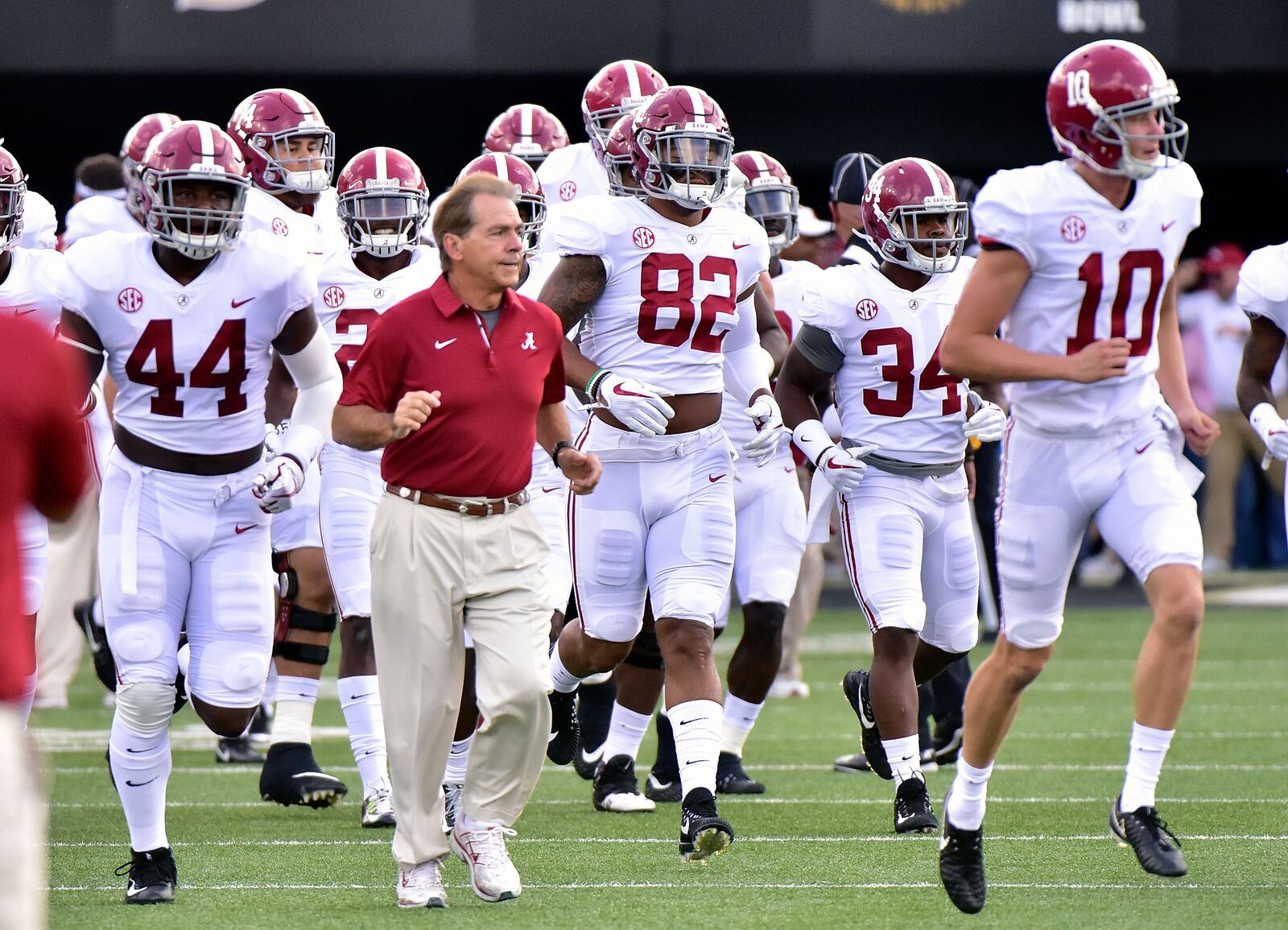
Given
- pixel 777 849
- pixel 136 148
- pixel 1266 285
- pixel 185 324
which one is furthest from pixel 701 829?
pixel 136 148

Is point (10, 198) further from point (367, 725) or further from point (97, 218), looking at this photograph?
point (97, 218)

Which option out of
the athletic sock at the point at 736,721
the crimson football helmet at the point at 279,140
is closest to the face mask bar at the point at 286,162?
the crimson football helmet at the point at 279,140

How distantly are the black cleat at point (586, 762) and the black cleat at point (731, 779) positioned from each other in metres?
0.50

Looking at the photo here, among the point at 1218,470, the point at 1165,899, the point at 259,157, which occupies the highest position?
the point at 259,157

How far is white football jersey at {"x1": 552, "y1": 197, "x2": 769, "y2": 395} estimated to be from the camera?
581 centimetres

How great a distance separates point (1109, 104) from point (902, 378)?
5.41 ft

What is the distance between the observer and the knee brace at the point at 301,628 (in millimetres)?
6594

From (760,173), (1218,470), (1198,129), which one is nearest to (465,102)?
(1198,129)

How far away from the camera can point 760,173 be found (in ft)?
25.3

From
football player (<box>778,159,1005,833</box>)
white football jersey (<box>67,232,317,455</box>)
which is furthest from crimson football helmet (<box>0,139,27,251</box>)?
football player (<box>778,159,1005,833</box>)

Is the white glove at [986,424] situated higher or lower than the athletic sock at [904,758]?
higher

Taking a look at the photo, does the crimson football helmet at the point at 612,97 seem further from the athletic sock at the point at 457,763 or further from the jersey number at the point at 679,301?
the athletic sock at the point at 457,763

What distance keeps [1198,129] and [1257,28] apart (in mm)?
1460

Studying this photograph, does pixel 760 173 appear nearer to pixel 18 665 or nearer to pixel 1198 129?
pixel 18 665
